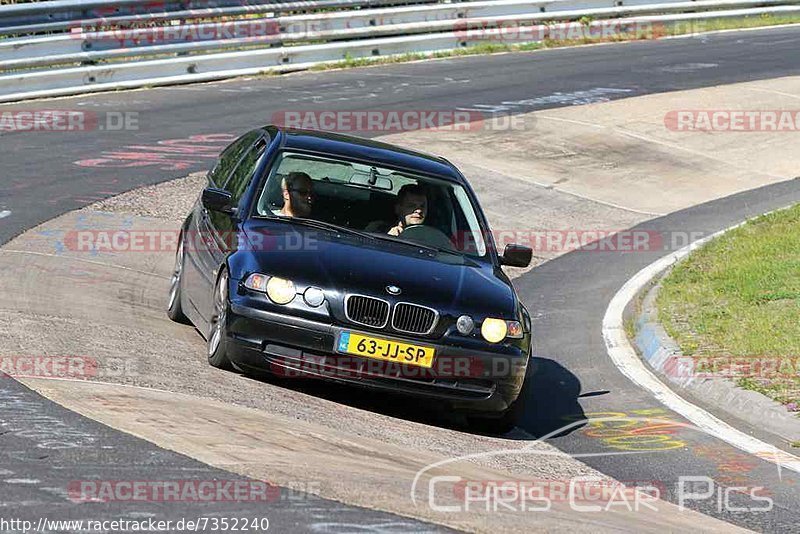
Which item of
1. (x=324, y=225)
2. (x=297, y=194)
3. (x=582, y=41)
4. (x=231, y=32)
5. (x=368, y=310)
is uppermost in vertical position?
(x=297, y=194)

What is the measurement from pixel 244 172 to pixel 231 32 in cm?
1409

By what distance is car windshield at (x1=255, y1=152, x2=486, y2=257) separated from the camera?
31.0ft

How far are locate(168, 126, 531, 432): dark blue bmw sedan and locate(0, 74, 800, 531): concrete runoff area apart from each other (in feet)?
0.89

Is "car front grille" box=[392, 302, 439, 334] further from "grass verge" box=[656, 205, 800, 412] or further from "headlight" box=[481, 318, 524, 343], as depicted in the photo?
"grass verge" box=[656, 205, 800, 412]

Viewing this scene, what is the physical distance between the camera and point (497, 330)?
27.5 ft

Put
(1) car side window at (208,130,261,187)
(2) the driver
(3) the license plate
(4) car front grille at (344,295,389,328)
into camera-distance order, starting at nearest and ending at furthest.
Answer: (3) the license plate → (4) car front grille at (344,295,389,328) → (2) the driver → (1) car side window at (208,130,261,187)

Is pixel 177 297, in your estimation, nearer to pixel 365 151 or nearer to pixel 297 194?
pixel 297 194

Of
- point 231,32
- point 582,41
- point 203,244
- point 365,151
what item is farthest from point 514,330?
point 582,41

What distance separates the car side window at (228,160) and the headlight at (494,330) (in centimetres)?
288

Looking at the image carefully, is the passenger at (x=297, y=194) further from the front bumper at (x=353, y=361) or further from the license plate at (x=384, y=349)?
the license plate at (x=384, y=349)

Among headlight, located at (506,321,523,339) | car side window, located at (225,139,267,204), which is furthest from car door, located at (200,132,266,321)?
headlight, located at (506,321,523,339)

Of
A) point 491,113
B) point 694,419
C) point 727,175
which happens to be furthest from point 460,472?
point 491,113

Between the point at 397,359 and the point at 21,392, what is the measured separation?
211 centimetres

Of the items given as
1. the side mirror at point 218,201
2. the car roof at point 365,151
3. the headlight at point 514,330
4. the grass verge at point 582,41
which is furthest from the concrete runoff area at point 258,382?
the grass verge at point 582,41
